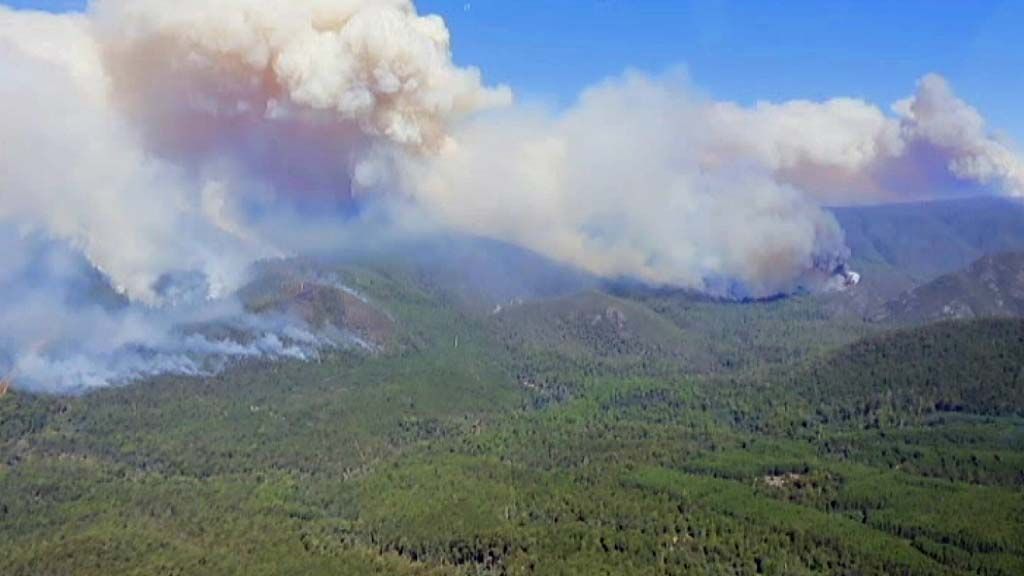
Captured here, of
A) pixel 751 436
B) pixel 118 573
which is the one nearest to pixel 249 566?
pixel 118 573

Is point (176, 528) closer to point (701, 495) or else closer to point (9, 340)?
point (701, 495)

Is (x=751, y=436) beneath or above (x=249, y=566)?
above

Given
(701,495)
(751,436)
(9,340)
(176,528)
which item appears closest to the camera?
(176,528)

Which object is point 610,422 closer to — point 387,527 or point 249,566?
point 387,527

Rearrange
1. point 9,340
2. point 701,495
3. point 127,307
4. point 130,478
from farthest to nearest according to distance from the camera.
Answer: point 127,307
point 9,340
point 130,478
point 701,495

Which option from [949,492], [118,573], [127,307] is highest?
[127,307]

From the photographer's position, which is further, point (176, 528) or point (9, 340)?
point (9, 340)
